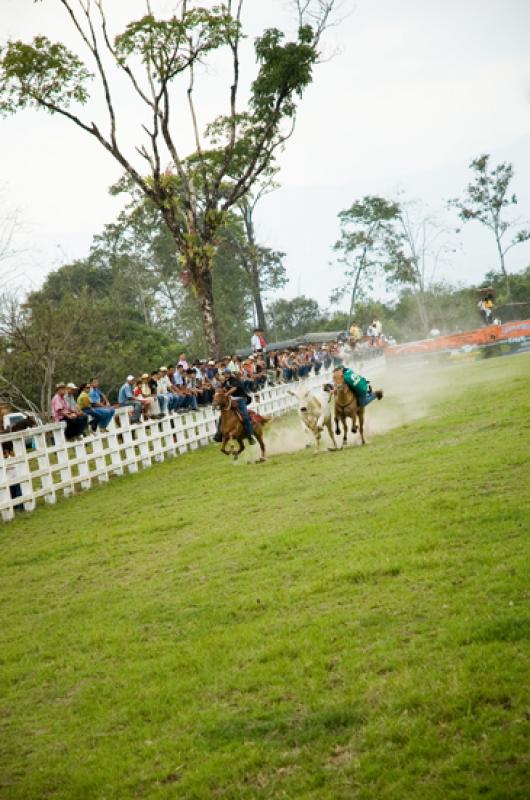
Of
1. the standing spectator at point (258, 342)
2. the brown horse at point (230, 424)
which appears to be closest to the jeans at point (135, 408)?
the brown horse at point (230, 424)

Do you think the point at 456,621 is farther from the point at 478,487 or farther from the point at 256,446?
the point at 256,446

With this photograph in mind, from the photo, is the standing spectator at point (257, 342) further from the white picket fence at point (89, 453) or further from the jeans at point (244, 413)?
the jeans at point (244, 413)

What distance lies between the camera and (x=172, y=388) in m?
26.2

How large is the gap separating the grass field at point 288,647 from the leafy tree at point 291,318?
241ft

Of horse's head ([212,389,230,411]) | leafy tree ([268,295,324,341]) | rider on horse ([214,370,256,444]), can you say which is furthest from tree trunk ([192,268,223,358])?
leafy tree ([268,295,324,341])

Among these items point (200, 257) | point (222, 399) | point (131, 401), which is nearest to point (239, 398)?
point (222, 399)

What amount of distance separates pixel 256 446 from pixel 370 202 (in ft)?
191

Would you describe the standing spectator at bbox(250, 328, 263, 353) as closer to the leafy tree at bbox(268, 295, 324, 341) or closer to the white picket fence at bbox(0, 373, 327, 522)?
the white picket fence at bbox(0, 373, 327, 522)

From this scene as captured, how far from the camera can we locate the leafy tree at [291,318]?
286 feet

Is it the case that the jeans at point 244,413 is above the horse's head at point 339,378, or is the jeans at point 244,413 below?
below

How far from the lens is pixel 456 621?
6988 mm

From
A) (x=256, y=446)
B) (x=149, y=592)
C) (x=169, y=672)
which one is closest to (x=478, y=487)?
(x=149, y=592)

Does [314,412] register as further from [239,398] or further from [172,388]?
[172,388]

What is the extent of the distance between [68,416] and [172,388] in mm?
6774
